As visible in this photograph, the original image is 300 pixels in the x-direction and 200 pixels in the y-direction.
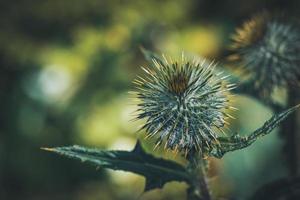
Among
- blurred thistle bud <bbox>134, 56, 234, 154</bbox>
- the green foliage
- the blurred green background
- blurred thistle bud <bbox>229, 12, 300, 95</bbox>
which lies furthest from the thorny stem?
the blurred green background

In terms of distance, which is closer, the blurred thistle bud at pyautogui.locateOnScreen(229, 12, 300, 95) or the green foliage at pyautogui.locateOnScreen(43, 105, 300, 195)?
the green foliage at pyautogui.locateOnScreen(43, 105, 300, 195)

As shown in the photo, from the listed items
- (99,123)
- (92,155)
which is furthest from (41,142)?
(92,155)

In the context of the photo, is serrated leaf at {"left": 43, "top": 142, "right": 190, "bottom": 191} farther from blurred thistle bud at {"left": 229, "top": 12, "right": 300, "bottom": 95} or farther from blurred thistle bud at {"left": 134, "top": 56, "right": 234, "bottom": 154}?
blurred thistle bud at {"left": 229, "top": 12, "right": 300, "bottom": 95}

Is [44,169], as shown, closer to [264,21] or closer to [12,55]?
[12,55]

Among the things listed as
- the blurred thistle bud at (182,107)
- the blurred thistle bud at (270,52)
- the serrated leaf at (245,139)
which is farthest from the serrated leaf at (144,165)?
the blurred thistle bud at (270,52)

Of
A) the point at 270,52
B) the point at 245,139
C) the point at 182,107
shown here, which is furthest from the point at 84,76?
the point at 245,139

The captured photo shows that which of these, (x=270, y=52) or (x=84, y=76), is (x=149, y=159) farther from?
(x=84, y=76)
